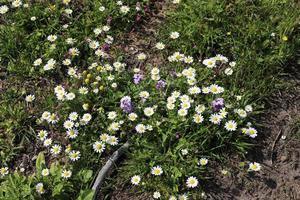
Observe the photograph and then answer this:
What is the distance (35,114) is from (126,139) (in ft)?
2.94

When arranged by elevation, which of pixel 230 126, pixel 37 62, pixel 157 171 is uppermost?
pixel 37 62

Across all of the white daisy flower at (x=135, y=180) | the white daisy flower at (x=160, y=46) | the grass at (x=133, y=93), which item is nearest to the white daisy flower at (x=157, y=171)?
the grass at (x=133, y=93)

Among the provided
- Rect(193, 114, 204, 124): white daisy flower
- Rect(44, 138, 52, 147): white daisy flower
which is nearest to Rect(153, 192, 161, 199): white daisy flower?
Rect(193, 114, 204, 124): white daisy flower

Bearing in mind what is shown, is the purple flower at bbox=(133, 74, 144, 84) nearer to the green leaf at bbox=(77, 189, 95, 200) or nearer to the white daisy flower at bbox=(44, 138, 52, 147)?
the white daisy flower at bbox=(44, 138, 52, 147)

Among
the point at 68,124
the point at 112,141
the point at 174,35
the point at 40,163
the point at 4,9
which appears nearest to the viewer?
the point at 40,163

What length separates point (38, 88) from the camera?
4633 millimetres

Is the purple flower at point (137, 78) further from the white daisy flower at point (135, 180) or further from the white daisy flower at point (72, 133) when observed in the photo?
the white daisy flower at point (135, 180)

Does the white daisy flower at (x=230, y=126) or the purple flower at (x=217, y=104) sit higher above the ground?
the purple flower at (x=217, y=104)

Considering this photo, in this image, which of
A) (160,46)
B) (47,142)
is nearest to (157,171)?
(47,142)

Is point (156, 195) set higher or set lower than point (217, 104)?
lower

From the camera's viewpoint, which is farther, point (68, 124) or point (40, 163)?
point (68, 124)

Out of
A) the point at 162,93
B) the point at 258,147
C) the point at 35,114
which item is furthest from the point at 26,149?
the point at 258,147

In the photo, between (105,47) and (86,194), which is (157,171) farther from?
(105,47)

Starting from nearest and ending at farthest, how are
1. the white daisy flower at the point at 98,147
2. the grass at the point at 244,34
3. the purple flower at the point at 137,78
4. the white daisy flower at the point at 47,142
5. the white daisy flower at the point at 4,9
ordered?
the white daisy flower at the point at 98,147
the white daisy flower at the point at 47,142
the purple flower at the point at 137,78
the grass at the point at 244,34
the white daisy flower at the point at 4,9
